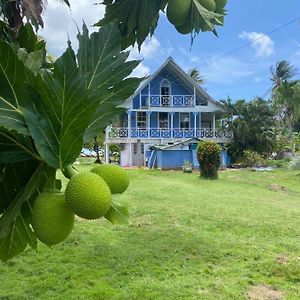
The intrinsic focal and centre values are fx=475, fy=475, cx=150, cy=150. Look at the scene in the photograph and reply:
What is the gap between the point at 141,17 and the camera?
1.94 m

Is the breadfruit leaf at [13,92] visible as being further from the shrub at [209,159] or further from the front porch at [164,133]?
the front porch at [164,133]

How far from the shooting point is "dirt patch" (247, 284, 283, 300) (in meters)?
5.10

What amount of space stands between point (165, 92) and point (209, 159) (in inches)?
436

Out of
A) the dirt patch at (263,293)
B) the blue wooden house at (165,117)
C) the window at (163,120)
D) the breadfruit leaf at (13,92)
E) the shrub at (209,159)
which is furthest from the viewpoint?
the window at (163,120)

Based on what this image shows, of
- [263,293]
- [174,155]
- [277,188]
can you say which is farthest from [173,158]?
[263,293]

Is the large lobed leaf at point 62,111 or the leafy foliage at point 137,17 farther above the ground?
the leafy foliage at point 137,17

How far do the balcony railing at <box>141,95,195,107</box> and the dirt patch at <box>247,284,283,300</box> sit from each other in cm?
2339

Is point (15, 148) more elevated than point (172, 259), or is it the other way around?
point (15, 148)

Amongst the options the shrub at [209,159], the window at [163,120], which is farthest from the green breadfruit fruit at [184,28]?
the window at [163,120]

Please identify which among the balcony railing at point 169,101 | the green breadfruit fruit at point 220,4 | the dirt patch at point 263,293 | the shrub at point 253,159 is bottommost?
the dirt patch at point 263,293

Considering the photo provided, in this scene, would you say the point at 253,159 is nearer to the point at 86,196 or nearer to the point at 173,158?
the point at 173,158

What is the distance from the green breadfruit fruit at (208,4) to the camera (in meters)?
1.87

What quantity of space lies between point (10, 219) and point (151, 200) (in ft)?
34.9

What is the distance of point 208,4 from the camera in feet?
6.20
